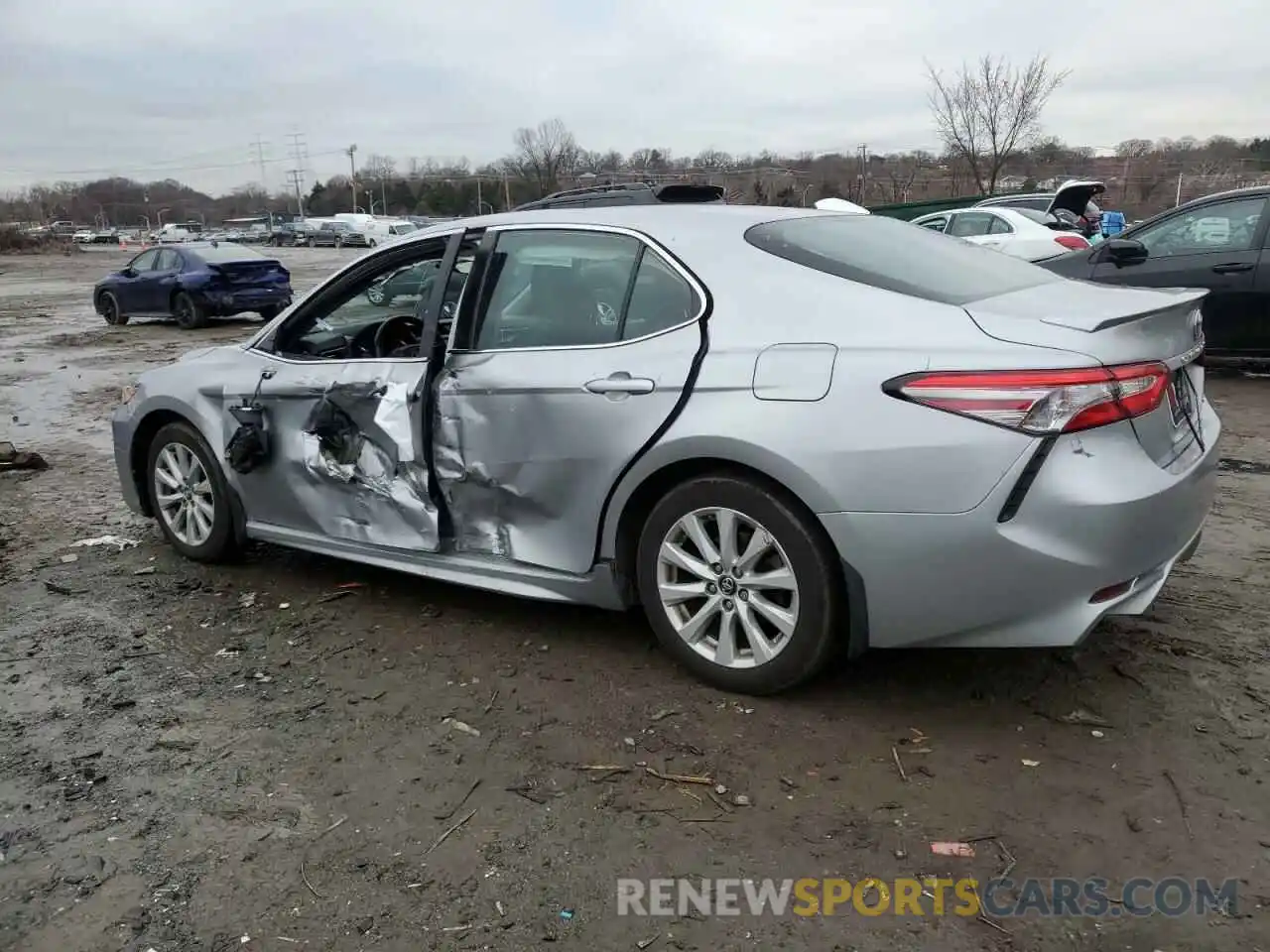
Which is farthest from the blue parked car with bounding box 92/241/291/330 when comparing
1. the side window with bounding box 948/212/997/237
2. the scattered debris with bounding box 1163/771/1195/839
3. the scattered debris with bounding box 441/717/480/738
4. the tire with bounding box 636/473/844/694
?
the scattered debris with bounding box 1163/771/1195/839

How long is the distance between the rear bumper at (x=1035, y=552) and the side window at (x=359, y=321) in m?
2.34

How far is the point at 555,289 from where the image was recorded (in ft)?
12.8

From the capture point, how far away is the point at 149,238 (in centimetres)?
7838

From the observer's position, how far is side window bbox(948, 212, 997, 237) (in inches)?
595

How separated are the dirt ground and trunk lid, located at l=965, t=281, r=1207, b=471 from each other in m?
0.89

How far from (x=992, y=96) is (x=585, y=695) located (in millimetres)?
34191

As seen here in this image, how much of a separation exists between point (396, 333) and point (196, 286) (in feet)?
50.4

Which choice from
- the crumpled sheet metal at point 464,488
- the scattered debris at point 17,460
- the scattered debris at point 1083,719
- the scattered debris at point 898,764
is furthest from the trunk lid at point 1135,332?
the scattered debris at point 17,460

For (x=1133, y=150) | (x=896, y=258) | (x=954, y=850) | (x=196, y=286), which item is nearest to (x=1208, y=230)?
(x=896, y=258)

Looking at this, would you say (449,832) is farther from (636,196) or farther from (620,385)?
(636,196)

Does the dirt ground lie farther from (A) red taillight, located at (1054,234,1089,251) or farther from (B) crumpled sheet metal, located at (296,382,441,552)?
(A) red taillight, located at (1054,234,1089,251)

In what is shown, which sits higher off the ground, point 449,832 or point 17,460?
point 17,460

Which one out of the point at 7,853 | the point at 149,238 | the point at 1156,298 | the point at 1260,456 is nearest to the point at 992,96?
the point at 1260,456

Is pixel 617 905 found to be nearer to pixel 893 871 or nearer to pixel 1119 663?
pixel 893 871
